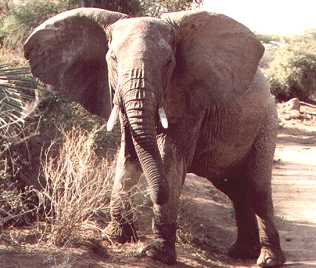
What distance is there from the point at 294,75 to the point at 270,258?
20.9m

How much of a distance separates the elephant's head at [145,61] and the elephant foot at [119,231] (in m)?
1.05

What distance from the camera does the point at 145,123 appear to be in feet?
16.2

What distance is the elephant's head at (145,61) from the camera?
5.00 metres

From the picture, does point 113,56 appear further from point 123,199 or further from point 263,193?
point 263,193

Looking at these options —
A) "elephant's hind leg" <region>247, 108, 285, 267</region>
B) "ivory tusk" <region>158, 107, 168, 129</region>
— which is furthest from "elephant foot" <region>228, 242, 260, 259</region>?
"ivory tusk" <region>158, 107, 168, 129</region>

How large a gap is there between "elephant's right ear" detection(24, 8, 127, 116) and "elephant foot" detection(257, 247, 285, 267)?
2248 mm

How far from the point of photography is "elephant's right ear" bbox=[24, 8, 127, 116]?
5.88 m

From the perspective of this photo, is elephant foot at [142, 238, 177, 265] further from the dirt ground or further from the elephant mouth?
the elephant mouth

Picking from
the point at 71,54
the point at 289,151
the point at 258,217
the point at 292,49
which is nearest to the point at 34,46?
the point at 71,54

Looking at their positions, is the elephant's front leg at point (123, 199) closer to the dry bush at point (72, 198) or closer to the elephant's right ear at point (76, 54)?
the dry bush at point (72, 198)

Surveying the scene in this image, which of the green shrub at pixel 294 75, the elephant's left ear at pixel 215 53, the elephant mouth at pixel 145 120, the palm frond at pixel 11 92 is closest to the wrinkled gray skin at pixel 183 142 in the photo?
the elephant mouth at pixel 145 120

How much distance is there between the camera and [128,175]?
582 cm

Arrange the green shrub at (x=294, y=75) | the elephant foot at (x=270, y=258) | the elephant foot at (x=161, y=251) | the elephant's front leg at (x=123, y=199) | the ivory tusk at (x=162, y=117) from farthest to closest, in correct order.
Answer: the green shrub at (x=294, y=75) → the elephant foot at (x=270, y=258) → the elephant's front leg at (x=123, y=199) → the elephant foot at (x=161, y=251) → the ivory tusk at (x=162, y=117)

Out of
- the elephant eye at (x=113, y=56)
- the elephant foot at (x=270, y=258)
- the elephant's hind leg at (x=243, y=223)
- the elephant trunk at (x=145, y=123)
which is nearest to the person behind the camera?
the elephant trunk at (x=145, y=123)
